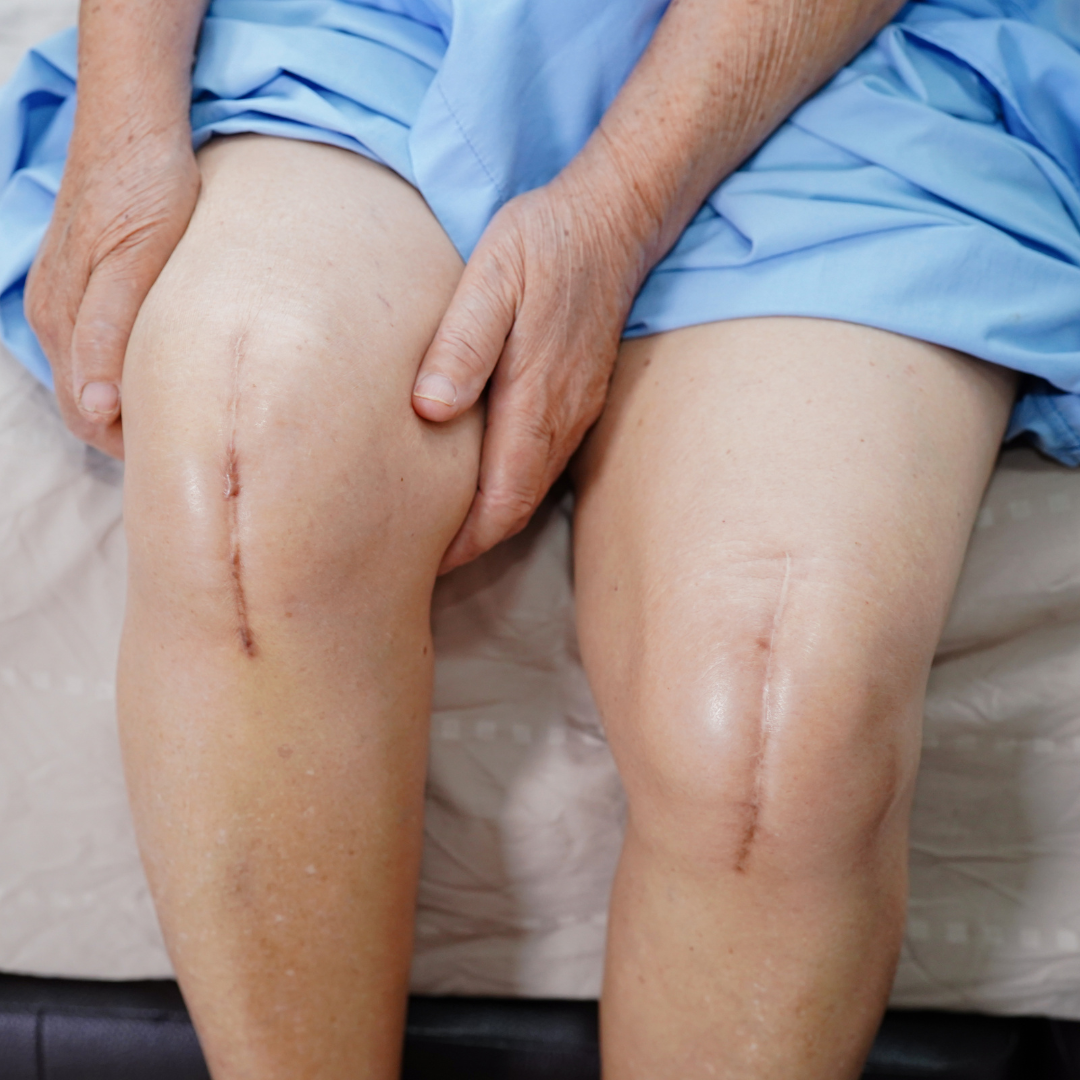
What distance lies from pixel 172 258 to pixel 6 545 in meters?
0.30

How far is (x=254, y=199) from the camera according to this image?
63cm

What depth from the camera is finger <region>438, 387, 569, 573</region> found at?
0.64 m

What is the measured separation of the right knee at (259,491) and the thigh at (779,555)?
0.16 m

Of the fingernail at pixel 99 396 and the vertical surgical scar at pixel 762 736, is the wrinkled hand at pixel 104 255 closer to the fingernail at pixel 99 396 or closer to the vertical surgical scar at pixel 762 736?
the fingernail at pixel 99 396

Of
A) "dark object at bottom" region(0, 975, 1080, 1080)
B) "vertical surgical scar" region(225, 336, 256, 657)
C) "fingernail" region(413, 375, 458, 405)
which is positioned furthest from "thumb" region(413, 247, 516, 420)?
"dark object at bottom" region(0, 975, 1080, 1080)

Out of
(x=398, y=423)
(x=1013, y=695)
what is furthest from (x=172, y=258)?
(x=1013, y=695)

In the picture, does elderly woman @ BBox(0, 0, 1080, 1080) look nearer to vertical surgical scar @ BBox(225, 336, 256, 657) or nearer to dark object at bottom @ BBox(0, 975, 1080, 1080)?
vertical surgical scar @ BBox(225, 336, 256, 657)

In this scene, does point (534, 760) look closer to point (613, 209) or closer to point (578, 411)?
point (578, 411)

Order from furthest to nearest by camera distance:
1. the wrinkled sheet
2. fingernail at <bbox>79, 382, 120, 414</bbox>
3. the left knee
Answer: the wrinkled sheet < fingernail at <bbox>79, 382, 120, 414</bbox> < the left knee

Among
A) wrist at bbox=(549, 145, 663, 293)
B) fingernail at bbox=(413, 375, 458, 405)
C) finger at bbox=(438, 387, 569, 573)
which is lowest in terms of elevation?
finger at bbox=(438, 387, 569, 573)

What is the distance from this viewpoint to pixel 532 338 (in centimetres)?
64

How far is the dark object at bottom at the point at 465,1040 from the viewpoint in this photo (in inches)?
32.0

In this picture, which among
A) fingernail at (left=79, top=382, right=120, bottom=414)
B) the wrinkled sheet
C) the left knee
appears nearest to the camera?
the left knee

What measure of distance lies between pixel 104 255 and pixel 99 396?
0.09 meters
